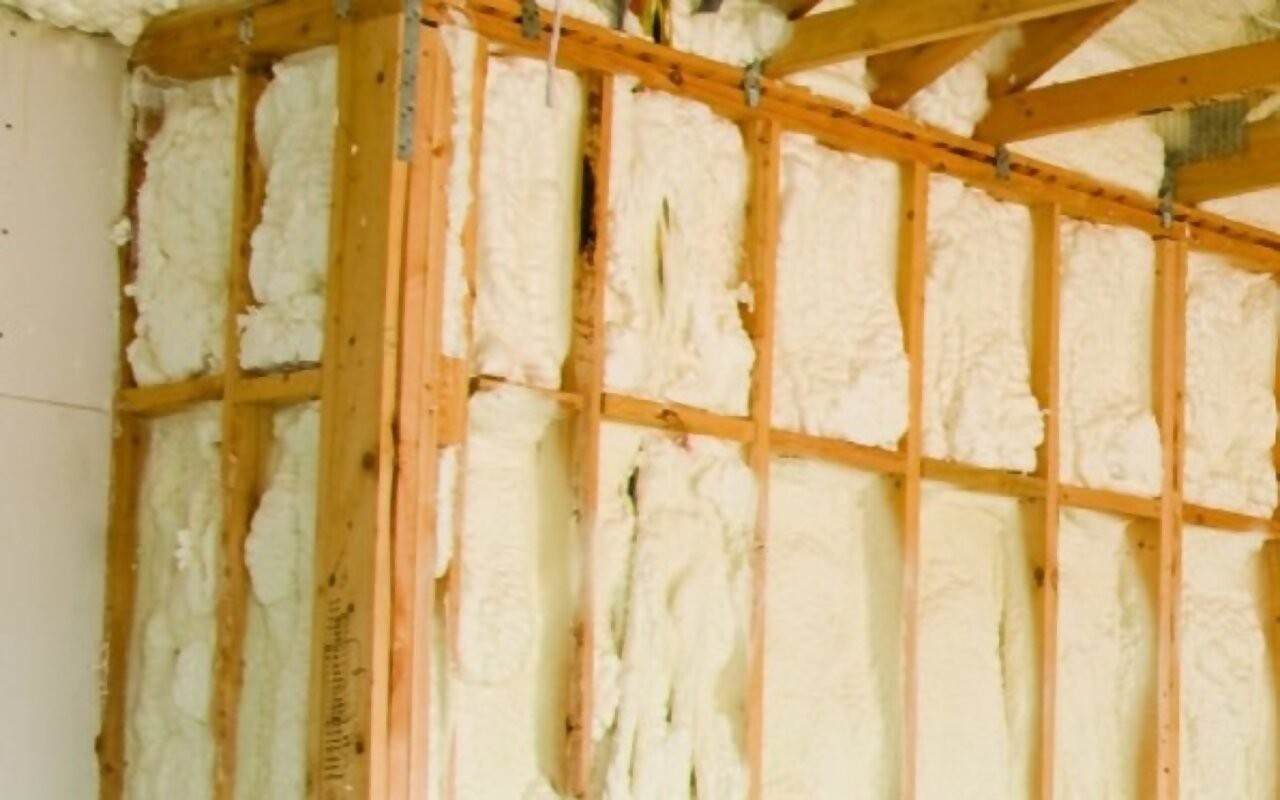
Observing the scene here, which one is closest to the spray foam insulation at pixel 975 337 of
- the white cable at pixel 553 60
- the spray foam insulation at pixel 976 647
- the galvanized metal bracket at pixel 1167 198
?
the spray foam insulation at pixel 976 647

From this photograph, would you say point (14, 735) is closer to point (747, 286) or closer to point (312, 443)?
point (312, 443)

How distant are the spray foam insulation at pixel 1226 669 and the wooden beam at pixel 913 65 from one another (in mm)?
1474

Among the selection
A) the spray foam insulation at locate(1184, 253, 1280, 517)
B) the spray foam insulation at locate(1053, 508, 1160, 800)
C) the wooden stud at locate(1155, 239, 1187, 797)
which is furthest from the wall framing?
the spray foam insulation at locate(1184, 253, 1280, 517)

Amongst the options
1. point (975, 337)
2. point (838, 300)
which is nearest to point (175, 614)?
point (838, 300)

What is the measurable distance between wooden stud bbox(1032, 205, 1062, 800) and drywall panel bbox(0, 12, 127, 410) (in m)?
2.12

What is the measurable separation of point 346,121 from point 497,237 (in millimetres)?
349

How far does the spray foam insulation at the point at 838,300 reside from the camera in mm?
4500

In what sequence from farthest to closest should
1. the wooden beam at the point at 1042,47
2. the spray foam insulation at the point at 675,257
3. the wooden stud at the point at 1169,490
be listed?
the wooden stud at the point at 1169,490, the wooden beam at the point at 1042,47, the spray foam insulation at the point at 675,257

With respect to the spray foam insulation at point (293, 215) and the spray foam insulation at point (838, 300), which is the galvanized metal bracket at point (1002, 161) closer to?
the spray foam insulation at point (838, 300)

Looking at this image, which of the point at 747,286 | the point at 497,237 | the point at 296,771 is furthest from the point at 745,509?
the point at 296,771

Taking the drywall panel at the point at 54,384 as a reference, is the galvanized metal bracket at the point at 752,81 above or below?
above

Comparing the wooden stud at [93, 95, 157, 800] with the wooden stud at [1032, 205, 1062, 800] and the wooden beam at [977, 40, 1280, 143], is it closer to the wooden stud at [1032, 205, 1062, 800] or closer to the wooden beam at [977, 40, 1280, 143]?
the wooden beam at [977, 40, 1280, 143]

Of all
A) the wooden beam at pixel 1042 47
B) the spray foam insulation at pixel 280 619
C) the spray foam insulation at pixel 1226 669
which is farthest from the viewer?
the spray foam insulation at pixel 1226 669

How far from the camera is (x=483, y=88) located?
394cm
